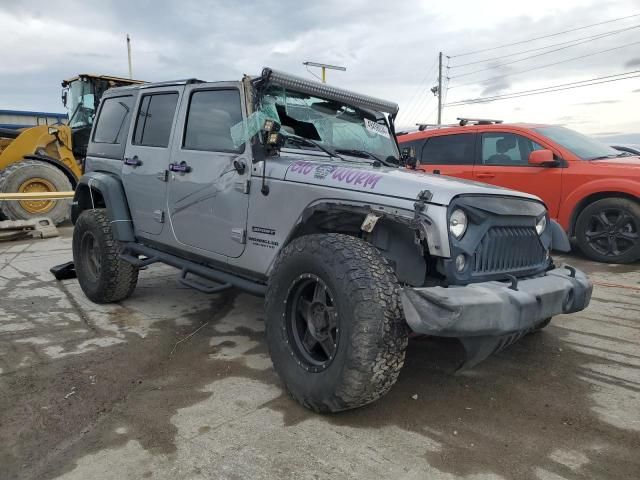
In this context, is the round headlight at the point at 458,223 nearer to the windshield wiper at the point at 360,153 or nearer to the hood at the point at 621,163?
the windshield wiper at the point at 360,153

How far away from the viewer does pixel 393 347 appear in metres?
2.65

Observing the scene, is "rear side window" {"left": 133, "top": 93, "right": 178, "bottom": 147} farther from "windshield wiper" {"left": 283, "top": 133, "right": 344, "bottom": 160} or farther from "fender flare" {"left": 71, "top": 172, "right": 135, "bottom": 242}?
"windshield wiper" {"left": 283, "top": 133, "right": 344, "bottom": 160}

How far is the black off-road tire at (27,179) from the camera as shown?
995cm

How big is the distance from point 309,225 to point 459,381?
1.40 metres

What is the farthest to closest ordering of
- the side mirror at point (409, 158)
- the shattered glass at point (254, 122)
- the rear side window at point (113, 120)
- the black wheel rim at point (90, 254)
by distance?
the black wheel rim at point (90, 254) < the rear side window at point (113, 120) < the side mirror at point (409, 158) < the shattered glass at point (254, 122)

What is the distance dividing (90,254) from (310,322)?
10.5 ft

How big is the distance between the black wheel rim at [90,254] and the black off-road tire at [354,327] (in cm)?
300

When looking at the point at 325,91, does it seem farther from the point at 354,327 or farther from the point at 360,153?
the point at 354,327

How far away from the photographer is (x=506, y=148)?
283 inches

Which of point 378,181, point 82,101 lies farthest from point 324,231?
point 82,101

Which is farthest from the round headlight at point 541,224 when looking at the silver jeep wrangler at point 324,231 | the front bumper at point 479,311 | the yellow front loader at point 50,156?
the yellow front loader at point 50,156

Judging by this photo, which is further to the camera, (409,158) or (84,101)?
(84,101)

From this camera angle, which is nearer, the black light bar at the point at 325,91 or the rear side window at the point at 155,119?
the black light bar at the point at 325,91

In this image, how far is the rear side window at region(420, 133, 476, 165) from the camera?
747cm
